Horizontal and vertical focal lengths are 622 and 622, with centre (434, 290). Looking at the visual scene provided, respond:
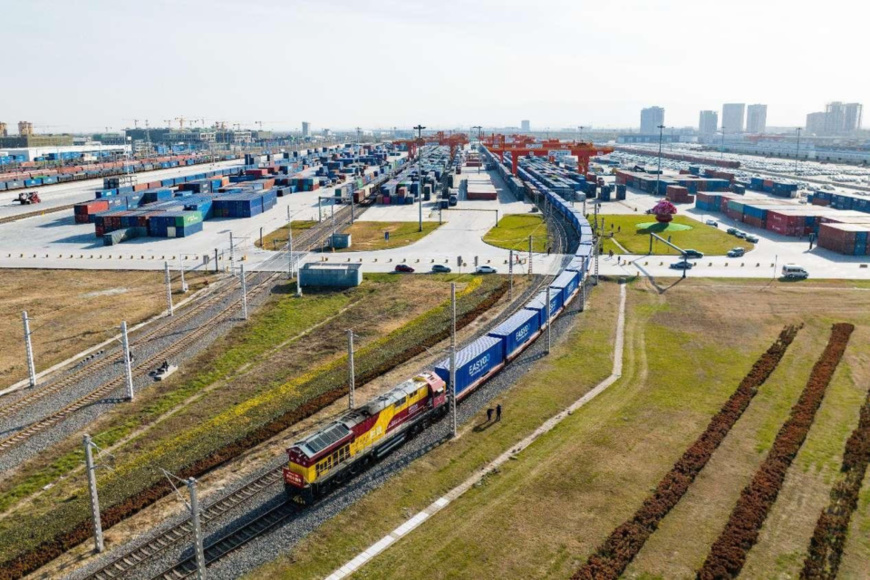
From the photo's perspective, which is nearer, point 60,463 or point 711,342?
point 60,463

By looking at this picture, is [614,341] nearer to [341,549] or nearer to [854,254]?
[341,549]

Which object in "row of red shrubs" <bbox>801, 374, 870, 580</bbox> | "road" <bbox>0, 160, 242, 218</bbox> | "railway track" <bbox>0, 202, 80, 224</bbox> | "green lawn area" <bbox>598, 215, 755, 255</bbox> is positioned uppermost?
"road" <bbox>0, 160, 242, 218</bbox>

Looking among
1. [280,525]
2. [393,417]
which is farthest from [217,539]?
[393,417]

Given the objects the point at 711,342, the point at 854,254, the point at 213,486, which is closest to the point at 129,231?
the point at 213,486

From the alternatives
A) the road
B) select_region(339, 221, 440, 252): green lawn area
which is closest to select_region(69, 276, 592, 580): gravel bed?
select_region(339, 221, 440, 252): green lawn area

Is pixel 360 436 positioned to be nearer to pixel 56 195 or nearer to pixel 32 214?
pixel 32 214

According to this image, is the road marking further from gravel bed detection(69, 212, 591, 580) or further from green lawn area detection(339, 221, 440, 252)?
green lawn area detection(339, 221, 440, 252)
